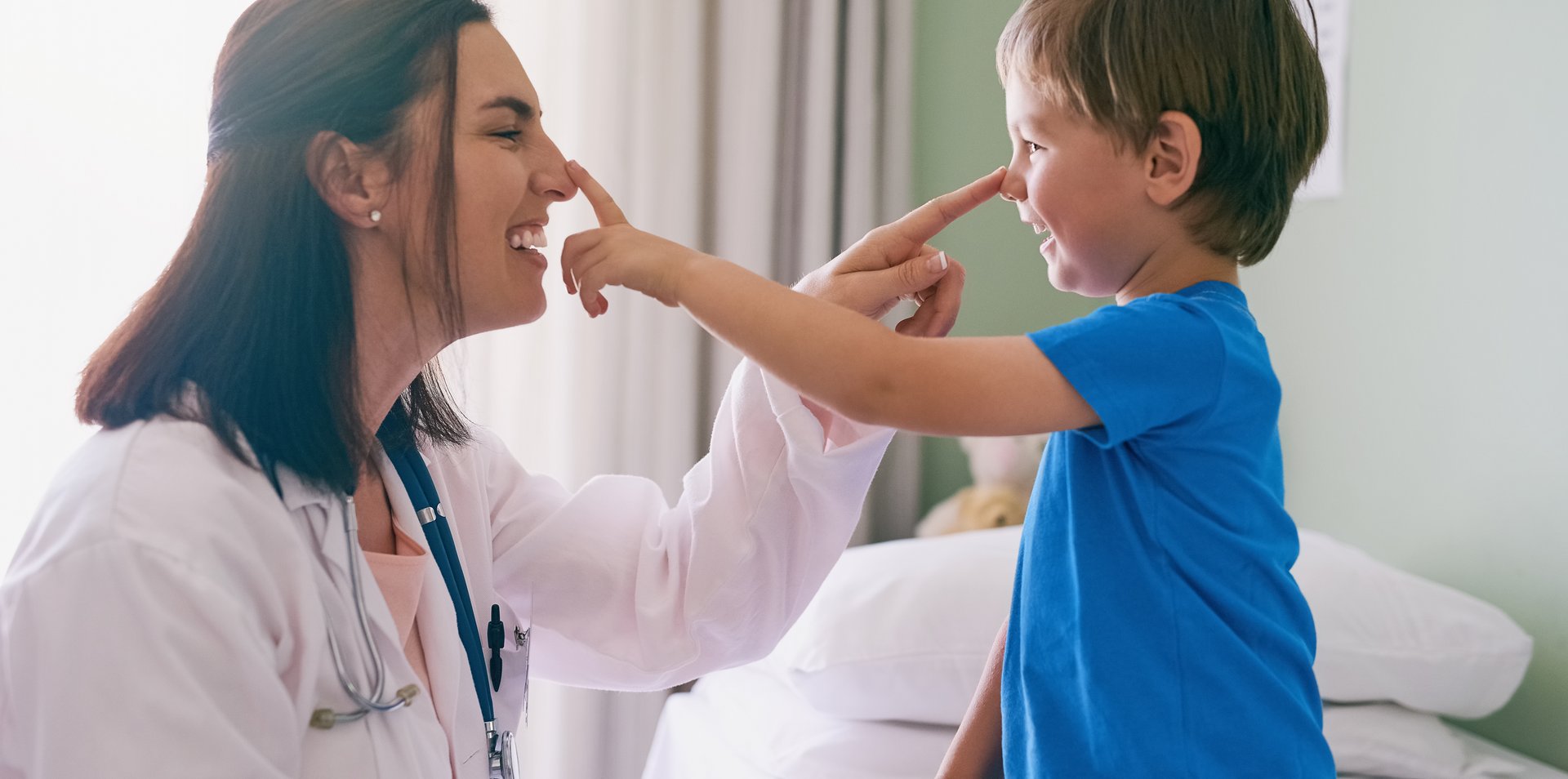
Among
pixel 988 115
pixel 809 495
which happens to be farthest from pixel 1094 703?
pixel 988 115

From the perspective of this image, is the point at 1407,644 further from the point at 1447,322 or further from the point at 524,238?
the point at 524,238

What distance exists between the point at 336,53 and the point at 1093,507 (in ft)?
2.30

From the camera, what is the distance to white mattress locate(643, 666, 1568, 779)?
1.52 metres

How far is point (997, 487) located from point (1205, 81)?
Result: 1.56 metres

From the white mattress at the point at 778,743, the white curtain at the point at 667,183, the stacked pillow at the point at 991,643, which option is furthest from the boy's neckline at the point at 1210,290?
the white curtain at the point at 667,183

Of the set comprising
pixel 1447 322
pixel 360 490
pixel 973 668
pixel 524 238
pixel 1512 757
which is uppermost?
pixel 524 238

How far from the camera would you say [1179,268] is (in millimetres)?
992

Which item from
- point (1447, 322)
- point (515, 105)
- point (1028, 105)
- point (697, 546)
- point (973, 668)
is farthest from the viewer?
point (1447, 322)

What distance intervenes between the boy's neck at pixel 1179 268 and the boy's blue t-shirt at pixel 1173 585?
1.6 inches

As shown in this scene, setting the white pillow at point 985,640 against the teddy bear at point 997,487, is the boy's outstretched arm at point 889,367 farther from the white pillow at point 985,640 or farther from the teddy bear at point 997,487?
the teddy bear at point 997,487

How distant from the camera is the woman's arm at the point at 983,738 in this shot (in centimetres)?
110

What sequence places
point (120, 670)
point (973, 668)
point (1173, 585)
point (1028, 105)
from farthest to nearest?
1. point (973, 668)
2. point (1028, 105)
3. point (1173, 585)
4. point (120, 670)

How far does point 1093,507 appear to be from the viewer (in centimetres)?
93

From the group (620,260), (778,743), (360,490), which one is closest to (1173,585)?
(620,260)
